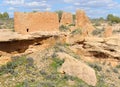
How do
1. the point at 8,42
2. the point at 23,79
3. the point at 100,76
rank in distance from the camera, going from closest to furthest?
the point at 23,79 → the point at 8,42 → the point at 100,76

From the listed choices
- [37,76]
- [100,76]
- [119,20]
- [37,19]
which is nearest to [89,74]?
[100,76]

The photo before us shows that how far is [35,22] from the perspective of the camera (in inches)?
686

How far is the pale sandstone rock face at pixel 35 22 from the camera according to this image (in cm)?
1677

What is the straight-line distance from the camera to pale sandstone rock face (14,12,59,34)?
16.8 m

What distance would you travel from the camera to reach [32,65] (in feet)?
54.3

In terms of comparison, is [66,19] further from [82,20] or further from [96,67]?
[96,67]

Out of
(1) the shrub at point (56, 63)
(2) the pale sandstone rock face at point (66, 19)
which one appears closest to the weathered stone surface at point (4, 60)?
(1) the shrub at point (56, 63)

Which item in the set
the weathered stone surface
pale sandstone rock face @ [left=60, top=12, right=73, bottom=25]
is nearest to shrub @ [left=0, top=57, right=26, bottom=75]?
the weathered stone surface

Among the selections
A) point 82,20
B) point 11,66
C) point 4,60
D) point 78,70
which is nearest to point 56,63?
point 78,70

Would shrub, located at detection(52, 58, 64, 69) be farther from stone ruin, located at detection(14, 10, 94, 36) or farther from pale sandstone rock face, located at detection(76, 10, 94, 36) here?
pale sandstone rock face, located at detection(76, 10, 94, 36)

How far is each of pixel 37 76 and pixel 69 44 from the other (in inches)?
175

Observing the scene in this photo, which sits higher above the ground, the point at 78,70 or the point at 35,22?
the point at 35,22

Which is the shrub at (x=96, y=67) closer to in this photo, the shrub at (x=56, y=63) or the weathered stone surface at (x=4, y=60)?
the shrub at (x=56, y=63)

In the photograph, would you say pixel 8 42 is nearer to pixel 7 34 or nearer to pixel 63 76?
pixel 7 34
